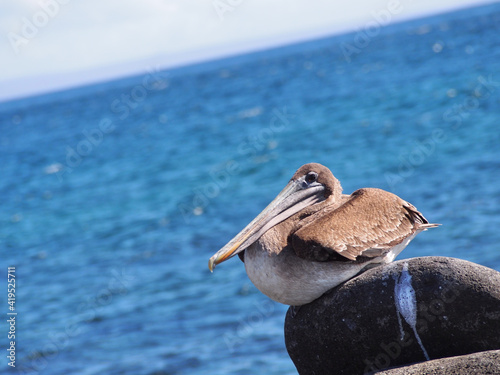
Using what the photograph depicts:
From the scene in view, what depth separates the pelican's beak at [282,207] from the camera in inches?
221

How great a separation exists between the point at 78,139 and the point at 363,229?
45.3m

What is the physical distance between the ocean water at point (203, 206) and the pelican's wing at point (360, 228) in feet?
12.7

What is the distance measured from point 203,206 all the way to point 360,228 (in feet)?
44.8

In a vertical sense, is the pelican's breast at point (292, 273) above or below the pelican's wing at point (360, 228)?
below

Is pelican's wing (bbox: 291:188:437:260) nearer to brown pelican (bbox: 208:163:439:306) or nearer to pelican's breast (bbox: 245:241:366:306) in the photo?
brown pelican (bbox: 208:163:439:306)

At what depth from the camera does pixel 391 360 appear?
17.3ft

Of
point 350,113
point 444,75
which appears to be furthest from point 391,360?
point 444,75

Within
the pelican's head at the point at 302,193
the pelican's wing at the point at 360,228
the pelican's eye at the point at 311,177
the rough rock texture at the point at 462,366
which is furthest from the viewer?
the pelican's eye at the point at 311,177

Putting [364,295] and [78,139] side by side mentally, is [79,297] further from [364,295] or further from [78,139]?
[78,139]

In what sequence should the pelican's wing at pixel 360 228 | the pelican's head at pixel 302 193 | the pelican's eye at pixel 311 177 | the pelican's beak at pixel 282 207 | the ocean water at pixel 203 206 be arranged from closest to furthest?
the pelican's wing at pixel 360 228 < the pelican's beak at pixel 282 207 < the pelican's head at pixel 302 193 < the pelican's eye at pixel 311 177 < the ocean water at pixel 203 206

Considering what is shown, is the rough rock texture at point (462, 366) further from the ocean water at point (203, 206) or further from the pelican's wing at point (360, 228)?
the ocean water at point (203, 206)

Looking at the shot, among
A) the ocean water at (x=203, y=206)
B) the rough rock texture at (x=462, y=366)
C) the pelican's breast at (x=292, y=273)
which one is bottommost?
the ocean water at (x=203, y=206)

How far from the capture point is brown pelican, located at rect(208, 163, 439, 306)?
5379mm

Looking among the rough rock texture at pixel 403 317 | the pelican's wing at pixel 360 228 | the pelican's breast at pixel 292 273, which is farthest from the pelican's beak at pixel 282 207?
the rough rock texture at pixel 403 317
